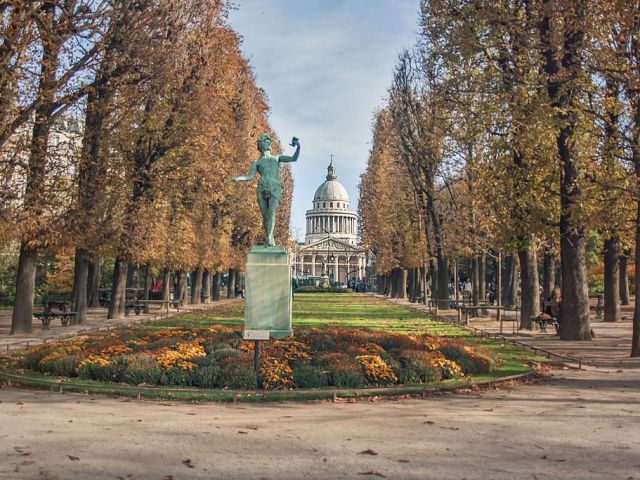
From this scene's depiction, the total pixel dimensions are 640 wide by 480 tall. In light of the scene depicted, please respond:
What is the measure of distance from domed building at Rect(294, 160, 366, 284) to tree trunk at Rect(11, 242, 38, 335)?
430 feet

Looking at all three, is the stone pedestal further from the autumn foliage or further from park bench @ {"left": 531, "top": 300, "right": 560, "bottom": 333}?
park bench @ {"left": 531, "top": 300, "right": 560, "bottom": 333}

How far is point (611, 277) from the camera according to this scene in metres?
30.0

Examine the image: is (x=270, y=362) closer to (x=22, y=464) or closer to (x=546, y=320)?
(x=22, y=464)

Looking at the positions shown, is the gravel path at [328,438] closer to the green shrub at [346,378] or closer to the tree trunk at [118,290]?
the green shrub at [346,378]

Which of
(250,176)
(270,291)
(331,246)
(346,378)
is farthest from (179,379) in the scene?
(331,246)

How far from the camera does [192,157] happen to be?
102ft

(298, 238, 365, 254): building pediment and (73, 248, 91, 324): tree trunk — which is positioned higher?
(298, 238, 365, 254): building pediment

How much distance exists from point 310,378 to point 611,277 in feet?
68.1

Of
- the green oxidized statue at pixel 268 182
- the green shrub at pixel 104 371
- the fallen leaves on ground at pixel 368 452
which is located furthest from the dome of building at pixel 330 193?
the fallen leaves on ground at pixel 368 452

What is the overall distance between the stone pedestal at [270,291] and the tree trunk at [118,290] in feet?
54.7

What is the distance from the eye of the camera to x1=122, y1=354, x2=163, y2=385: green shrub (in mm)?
13070

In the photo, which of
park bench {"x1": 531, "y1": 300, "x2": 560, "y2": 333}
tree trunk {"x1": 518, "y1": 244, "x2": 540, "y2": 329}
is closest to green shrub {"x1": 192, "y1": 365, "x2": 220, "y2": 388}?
park bench {"x1": 531, "y1": 300, "x2": 560, "y2": 333}

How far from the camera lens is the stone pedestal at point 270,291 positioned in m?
16.8

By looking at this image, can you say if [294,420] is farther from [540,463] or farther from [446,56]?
[446,56]
